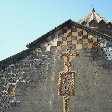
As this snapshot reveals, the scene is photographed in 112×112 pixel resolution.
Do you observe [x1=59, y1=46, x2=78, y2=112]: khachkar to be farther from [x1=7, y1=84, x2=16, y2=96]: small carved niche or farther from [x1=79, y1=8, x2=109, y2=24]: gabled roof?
[x1=79, y1=8, x2=109, y2=24]: gabled roof

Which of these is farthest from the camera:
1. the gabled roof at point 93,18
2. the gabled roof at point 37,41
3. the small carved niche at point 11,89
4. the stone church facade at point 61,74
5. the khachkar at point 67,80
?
the gabled roof at point 93,18

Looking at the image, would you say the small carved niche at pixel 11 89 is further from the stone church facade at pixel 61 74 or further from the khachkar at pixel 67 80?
the khachkar at pixel 67 80

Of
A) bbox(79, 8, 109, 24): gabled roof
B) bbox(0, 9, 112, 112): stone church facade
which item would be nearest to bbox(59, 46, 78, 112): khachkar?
bbox(0, 9, 112, 112): stone church facade

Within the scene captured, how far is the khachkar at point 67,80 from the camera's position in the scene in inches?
485

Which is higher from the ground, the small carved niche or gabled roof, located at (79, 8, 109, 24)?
gabled roof, located at (79, 8, 109, 24)

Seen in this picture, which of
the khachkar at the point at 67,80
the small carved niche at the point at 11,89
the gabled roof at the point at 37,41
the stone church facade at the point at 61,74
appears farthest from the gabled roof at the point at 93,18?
the small carved niche at the point at 11,89

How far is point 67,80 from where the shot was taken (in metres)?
12.8

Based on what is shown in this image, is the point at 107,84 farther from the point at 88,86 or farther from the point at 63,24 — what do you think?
the point at 63,24

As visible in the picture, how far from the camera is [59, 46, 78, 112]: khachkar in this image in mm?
A: 12328

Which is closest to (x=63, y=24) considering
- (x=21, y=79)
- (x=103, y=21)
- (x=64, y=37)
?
(x=64, y=37)

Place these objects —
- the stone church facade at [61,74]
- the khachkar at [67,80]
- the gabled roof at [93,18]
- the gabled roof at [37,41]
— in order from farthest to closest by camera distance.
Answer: the gabled roof at [93,18] → the gabled roof at [37,41] → the khachkar at [67,80] → the stone church facade at [61,74]

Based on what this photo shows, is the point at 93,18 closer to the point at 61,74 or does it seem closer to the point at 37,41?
the point at 37,41

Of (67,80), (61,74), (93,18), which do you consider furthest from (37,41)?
(93,18)

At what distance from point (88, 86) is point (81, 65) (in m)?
1.22
